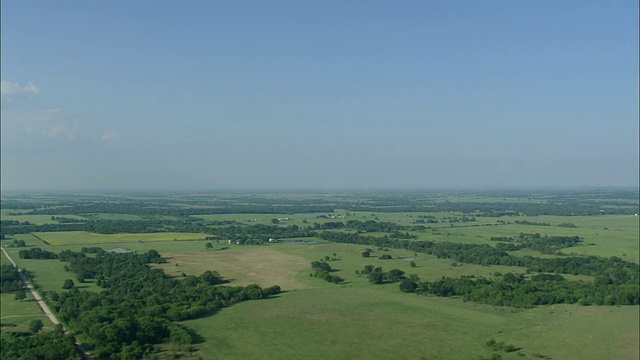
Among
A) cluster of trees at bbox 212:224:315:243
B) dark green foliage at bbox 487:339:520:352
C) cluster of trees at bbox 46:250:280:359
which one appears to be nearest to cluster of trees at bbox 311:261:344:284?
cluster of trees at bbox 46:250:280:359

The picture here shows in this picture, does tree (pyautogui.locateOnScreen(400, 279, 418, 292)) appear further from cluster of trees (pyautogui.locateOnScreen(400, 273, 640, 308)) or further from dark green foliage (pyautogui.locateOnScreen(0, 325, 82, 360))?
dark green foliage (pyautogui.locateOnScreen(0, 325, 82, 360))

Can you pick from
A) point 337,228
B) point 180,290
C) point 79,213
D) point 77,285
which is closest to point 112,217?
point 79,213

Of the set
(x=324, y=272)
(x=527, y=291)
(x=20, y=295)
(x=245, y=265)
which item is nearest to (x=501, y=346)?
(x=527, y=291)

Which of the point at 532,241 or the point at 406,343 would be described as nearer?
the point at 406,343

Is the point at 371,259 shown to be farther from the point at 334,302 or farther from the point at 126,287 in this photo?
the point at 126,287

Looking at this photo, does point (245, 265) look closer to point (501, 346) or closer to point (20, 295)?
point (20, 295)

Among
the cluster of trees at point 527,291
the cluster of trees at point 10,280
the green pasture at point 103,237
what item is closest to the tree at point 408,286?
the cluster of trees at point 527,291
